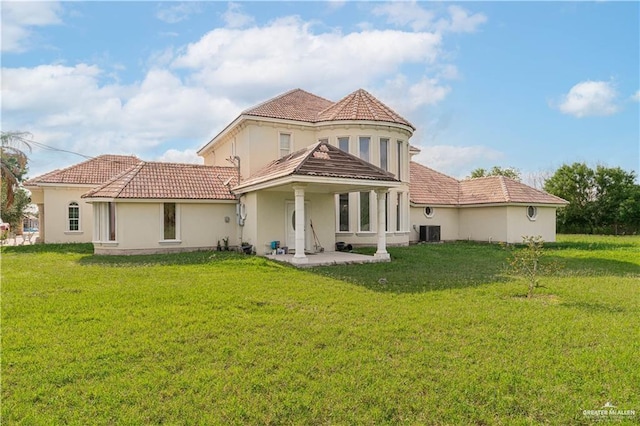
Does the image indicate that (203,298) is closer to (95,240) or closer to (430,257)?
(430,257)

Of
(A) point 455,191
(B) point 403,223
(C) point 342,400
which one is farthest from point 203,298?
(A) point 455,191

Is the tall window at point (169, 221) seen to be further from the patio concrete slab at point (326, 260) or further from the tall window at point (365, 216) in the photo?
the tall window at point (365, 216)

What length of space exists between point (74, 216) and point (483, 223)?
24412mm

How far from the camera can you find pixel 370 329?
656 cm

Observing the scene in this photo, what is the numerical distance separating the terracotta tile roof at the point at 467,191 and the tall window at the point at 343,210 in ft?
21.0

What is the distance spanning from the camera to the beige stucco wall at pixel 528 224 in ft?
75.5

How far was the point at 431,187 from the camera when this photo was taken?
2631cm

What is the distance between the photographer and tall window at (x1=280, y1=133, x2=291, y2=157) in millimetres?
19688

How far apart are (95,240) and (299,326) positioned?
14476 mm

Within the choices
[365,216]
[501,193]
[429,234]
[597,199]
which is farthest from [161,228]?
[597,199]

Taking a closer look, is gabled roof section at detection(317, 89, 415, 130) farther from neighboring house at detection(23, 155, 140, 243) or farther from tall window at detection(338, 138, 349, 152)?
neighboring house at detection(23, 155, 140, 243)

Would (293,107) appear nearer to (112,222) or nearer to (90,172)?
(112,222)

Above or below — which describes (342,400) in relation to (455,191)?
below

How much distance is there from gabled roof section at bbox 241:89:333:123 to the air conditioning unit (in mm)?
9335
